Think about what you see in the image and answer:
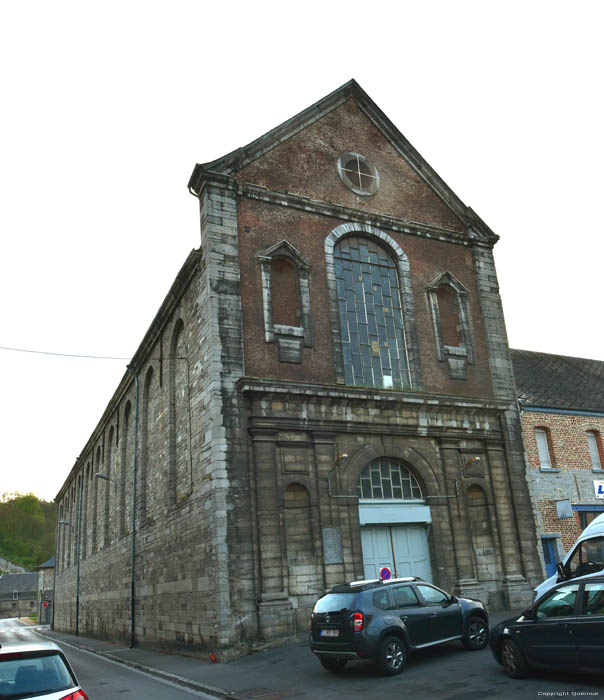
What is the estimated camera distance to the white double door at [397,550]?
16.5 m

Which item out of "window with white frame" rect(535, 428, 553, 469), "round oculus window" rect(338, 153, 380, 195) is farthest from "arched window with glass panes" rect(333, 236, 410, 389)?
"window with white frame" rect(535, 428, 553, 469)

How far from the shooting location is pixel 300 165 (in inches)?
767

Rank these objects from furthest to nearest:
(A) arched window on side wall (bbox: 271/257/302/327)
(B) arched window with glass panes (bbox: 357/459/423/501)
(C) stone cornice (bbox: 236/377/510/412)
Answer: (A) arched window on side wall (bbox: 271/257/302/327)
(B) arched window with glass panes (bbox: 357/459/423/501)
(C) stone cornice (bbox: 236/377/510/412)

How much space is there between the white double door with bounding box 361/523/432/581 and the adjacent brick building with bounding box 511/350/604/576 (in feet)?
21.0

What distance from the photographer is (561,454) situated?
78.6 feet

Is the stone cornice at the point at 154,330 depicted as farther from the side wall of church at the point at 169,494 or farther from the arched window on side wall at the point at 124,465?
the arched window on side wall at the point at 124,465

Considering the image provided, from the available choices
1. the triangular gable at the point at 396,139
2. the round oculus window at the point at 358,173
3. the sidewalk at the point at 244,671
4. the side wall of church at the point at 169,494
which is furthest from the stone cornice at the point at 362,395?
the round oculus window at the point at 358,173

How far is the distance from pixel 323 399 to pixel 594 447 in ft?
45.3

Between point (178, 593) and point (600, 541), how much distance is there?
10335 mm

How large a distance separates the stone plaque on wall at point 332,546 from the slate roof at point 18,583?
93.5 m

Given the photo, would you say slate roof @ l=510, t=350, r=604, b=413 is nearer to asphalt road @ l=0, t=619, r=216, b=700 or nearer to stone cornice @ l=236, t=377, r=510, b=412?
stone cornice @ l=236, t=377, r=510, b=412

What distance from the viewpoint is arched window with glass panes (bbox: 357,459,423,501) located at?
673 inches

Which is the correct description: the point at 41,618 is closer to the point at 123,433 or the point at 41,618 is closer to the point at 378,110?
the point at 123,433

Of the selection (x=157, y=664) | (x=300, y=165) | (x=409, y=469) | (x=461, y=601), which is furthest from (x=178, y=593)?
(x=300, y=165)
